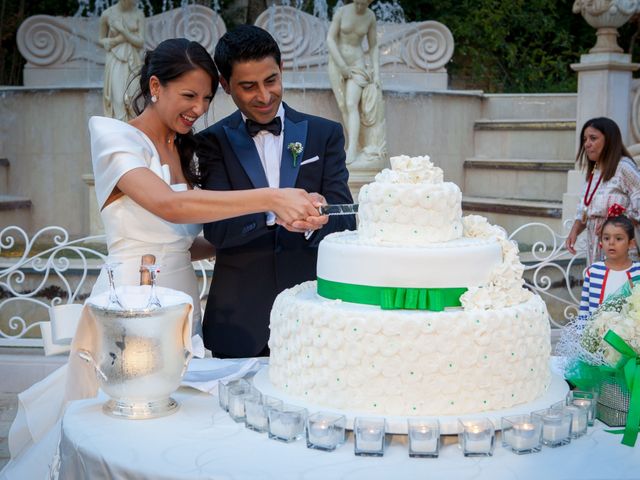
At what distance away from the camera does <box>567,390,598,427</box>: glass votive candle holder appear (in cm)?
256

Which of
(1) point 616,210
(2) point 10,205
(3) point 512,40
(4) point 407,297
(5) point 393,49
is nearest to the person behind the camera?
(4) point 407,297

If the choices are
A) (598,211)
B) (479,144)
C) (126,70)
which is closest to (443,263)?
(598,211)

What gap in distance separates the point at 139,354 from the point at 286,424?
1.44 ft

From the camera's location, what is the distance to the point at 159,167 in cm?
313

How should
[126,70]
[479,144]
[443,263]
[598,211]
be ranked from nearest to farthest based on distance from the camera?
[443,263] < [598,211] < [126,70] < [479,144]

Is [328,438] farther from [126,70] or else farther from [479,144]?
[479,144]

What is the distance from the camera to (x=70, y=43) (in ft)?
43.7

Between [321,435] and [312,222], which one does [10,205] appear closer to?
[312,222]

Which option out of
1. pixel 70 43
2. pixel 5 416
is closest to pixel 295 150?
pixel 5 416

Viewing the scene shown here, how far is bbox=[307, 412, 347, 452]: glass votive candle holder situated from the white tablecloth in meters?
0.02

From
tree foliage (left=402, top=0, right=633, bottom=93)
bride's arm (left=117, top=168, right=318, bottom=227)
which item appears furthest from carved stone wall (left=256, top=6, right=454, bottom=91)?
bride's arm (left=117, top=168, right=318, bottom=227)

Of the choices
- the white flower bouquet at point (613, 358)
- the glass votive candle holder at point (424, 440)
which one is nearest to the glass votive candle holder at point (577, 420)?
the white flower bouquet at point (613, 358)

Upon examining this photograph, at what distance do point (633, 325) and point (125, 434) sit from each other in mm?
1403

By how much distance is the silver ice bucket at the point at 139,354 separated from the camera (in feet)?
8.12
